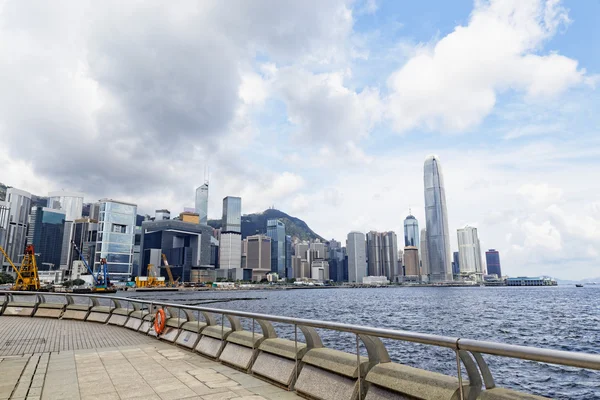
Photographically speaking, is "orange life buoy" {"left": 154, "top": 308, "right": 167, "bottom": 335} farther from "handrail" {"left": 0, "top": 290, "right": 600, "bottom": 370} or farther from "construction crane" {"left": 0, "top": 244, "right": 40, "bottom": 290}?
"construction crane" {"left": 0, "top": 244, "right": 40, "bottom": 290}

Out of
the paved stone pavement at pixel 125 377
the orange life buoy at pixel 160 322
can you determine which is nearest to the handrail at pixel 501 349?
the paved stone pavement at pixel 125 377

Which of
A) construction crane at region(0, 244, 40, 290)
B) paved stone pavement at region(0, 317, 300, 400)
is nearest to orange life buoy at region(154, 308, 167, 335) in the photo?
paved stone pavement at region(0, 317, 300, 400)

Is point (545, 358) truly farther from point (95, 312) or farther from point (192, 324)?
point (95, 312)

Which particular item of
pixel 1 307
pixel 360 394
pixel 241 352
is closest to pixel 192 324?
pixel 241 352

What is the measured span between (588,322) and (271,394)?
56930mm

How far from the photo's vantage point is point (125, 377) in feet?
30.6

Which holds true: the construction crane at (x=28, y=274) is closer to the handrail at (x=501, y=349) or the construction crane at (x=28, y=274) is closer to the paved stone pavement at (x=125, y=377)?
the paved stone pavement at (x=125, y=377)

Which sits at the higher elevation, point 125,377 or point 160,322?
point 160,322

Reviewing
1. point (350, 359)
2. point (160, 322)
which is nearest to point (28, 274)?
point (160, 322)

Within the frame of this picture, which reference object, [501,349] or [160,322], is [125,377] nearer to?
[160,322]

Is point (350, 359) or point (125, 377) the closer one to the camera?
point (350, 359)

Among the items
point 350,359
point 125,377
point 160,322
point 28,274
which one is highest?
point 28,274

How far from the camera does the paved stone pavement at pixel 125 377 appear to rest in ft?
25.8

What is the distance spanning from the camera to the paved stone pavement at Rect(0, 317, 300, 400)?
7859 millimetres
